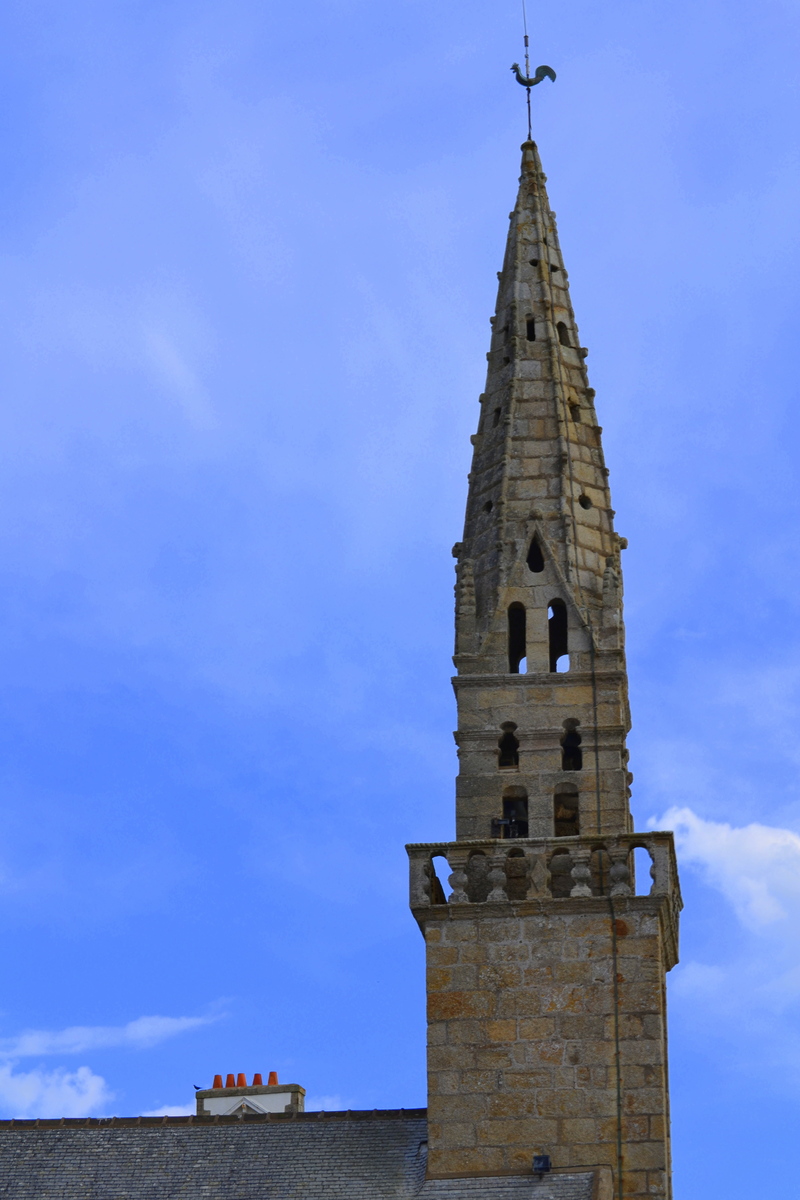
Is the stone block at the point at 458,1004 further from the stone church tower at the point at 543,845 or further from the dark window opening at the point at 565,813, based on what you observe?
the dark window opening at the point at 565,813

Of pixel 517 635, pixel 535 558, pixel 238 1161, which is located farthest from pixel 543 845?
pixel 238 1161

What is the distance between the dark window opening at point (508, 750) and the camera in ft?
116

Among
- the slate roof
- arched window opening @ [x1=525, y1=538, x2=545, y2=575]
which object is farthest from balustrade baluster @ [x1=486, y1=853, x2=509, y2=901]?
arched window opening @ [x1=525, y1=538, x2=545, y2=575]

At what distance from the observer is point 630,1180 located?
31641 mm

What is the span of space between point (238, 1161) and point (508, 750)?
7.80 meters

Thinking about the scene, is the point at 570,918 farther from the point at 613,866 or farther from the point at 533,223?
the point at 533,223

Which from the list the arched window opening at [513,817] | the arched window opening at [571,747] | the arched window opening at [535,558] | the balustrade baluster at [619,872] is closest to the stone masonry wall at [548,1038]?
the balustrade baluster at [619,872]

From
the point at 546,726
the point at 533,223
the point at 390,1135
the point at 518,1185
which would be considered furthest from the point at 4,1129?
the point at 533,223

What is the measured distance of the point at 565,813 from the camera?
35.4 m

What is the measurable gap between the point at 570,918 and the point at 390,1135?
4404mm

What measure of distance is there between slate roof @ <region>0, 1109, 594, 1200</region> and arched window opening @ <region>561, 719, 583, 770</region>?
19.7ft

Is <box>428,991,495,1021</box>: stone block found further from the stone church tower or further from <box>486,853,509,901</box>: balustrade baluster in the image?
<box>486,853,509,901</box>: balustrade baluster

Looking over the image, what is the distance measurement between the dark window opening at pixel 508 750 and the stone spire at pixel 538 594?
23 mm

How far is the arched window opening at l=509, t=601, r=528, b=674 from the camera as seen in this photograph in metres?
36.8
